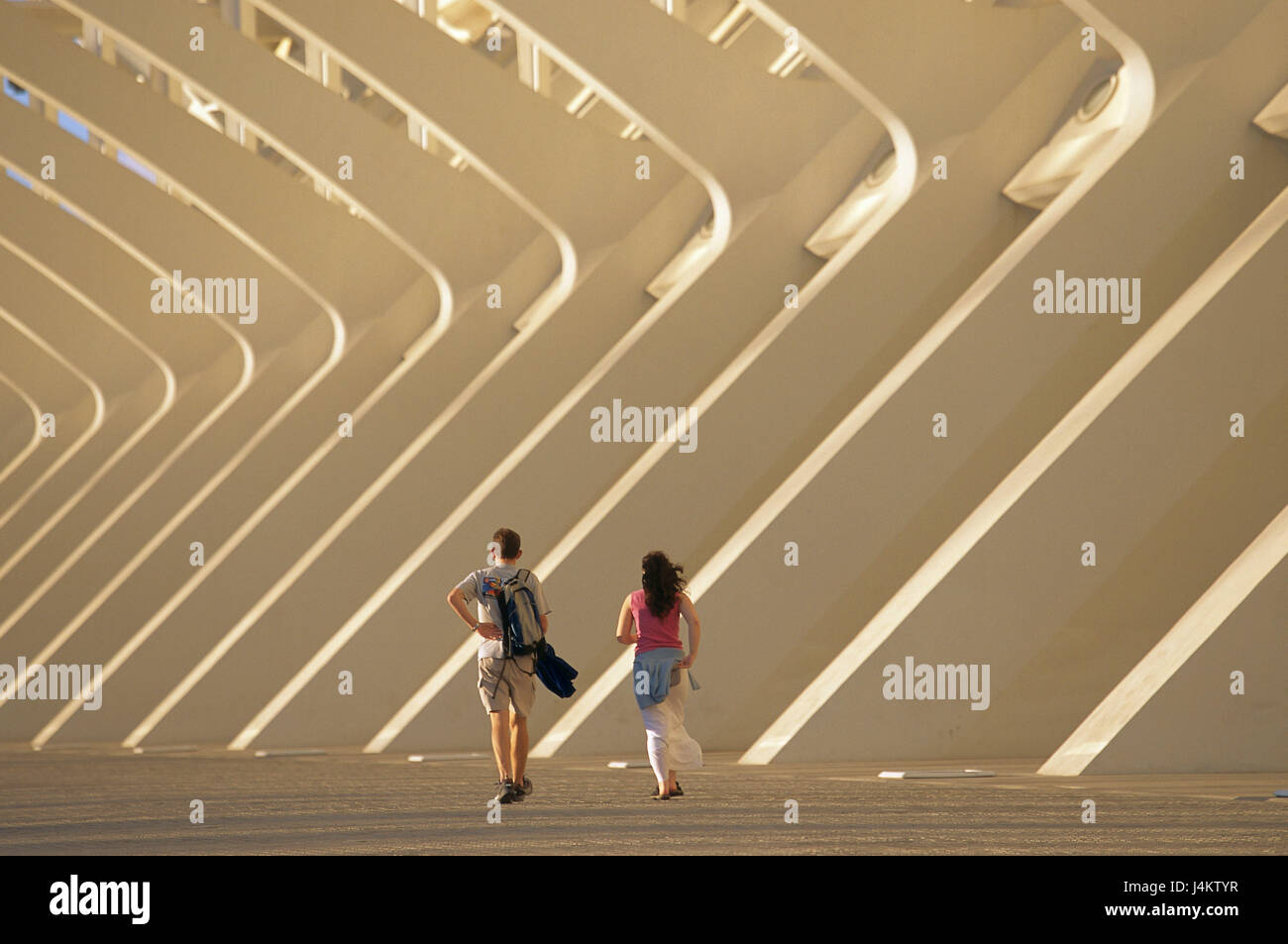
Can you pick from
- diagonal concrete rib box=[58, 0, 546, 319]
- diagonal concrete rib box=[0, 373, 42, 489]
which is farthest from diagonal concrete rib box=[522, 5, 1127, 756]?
diagonal concrete rib box=[0, 373, 42, 489]

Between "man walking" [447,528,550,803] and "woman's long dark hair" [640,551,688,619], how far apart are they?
53 cm

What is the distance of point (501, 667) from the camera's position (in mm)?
10438

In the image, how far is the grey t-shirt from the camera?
10461 mm

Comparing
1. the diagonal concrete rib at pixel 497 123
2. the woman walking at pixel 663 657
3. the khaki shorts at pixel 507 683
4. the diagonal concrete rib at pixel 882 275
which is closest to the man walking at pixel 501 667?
the khaki shorts at pixel 507 683

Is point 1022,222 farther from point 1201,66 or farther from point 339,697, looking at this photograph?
point 339,697

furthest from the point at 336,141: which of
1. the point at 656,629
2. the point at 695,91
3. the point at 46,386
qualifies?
the point at 46,386

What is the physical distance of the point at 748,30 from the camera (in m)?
21.7

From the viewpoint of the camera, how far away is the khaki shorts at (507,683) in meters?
10.4

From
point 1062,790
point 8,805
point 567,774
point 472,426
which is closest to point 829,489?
point 567,774

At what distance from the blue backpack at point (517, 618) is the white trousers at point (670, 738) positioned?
676 mm

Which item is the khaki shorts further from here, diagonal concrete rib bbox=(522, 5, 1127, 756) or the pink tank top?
diagonal concrete rib bbox=(522, 5, 1127, 756)

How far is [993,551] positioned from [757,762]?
6.28ft

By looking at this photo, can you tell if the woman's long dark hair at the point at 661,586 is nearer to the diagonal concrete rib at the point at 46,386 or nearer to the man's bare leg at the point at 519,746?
the man's bare leg at the point at 519,746

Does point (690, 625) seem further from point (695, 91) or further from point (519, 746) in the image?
point (695, 91)
